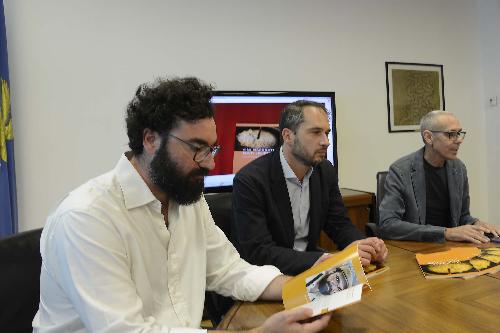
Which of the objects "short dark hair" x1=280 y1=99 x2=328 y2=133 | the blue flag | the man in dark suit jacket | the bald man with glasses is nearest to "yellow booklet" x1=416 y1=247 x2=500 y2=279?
the man in dark suit jacket

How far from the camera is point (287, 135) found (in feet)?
6.66

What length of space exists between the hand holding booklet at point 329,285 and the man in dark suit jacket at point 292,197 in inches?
17.7

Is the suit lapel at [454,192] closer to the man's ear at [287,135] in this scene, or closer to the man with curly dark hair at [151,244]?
the man's ear at [287,135]

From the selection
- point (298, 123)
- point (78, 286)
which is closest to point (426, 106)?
point (298, 123)

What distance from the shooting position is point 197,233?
52.6 inches

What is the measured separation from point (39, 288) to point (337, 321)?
0.82 meters

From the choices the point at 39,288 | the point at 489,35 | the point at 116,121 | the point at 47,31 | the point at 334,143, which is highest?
the point at 489,35

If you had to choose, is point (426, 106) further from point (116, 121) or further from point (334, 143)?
point (116, 121)

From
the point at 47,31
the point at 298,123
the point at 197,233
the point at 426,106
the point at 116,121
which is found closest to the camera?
the point at 197,233

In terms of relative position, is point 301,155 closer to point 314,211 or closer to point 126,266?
point 314,211

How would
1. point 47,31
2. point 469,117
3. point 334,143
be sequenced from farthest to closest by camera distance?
point 469,117
point 334,143
point 47,31

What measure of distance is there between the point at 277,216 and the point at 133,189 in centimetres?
84

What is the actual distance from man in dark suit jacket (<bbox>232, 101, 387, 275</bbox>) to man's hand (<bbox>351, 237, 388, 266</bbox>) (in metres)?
0.31

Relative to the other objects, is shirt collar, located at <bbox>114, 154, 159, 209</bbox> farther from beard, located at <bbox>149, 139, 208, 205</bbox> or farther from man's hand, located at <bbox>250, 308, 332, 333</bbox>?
man's hand, located at <bbox>250, 308, 332, 333</bbox>
